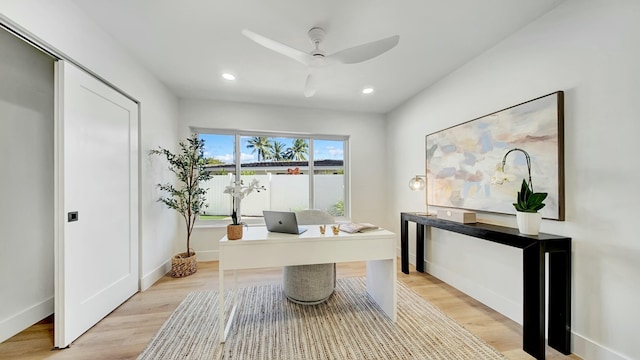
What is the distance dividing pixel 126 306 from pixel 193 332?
958 mm

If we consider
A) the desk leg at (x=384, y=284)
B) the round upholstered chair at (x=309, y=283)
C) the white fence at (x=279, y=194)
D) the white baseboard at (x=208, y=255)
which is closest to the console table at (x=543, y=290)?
the desk leg at (x=384, y=284)

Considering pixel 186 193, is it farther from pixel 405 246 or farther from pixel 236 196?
pixel 405 246

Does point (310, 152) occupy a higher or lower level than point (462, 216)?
higher

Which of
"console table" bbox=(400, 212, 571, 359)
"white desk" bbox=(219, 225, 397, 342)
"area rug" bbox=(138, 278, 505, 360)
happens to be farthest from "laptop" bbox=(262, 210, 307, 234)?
"console table" bbox=(400, 212, 571, 359)

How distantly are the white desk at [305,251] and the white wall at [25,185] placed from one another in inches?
65.0

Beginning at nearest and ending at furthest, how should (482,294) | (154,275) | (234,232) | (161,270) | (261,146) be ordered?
(234,232)
(482,294)
(154,275)
(161,270)
(261,146)

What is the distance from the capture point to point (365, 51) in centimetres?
172

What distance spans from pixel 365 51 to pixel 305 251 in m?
A: 1.60

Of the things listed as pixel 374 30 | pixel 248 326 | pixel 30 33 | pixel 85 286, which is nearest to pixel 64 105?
pixel 30 33

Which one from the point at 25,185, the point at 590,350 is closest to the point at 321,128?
the point at 25,185

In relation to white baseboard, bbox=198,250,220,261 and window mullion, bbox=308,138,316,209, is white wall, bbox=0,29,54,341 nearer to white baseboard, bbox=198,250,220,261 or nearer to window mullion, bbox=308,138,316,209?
white baseboard, bbox=198,250,220,261

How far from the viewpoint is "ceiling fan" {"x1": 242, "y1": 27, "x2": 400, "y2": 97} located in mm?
1601

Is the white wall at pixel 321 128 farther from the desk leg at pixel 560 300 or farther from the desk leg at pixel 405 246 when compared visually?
the desk leg at pixel 560 300

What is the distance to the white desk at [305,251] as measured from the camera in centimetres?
179
